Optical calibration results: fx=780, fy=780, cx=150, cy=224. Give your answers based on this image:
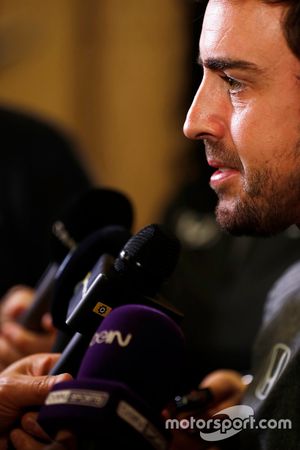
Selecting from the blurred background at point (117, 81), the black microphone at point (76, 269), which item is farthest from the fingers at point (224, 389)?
the blurred background at point (117, 81)

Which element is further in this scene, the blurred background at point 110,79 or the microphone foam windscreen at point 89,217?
the blurred background at point 110,79

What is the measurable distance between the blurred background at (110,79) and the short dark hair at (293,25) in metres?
2.69

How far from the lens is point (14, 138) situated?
2328 mm

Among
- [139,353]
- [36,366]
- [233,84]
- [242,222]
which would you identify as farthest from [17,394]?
[233,84]

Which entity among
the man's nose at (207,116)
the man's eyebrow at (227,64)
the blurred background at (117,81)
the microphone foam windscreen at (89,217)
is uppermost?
the man's eyebrow at (227,64)

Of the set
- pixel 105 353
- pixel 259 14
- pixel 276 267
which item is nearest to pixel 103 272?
pixel 105 353

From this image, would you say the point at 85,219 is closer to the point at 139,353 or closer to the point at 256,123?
the point at 256,123

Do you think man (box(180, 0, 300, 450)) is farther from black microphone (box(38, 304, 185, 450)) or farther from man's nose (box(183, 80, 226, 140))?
black microphone (box(38, 304, 185, 450))

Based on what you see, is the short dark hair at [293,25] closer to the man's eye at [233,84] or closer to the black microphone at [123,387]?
the man's eye at [233,84]

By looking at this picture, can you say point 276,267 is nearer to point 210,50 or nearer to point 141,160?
point 141,160

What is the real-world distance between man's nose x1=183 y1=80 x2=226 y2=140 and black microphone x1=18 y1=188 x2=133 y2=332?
12.1 inches

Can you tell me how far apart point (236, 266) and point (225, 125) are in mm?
1711

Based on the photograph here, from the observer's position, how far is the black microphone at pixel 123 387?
786 mm

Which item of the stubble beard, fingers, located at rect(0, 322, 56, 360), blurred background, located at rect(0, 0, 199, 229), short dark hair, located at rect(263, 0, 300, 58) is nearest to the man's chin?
the stubble beard
